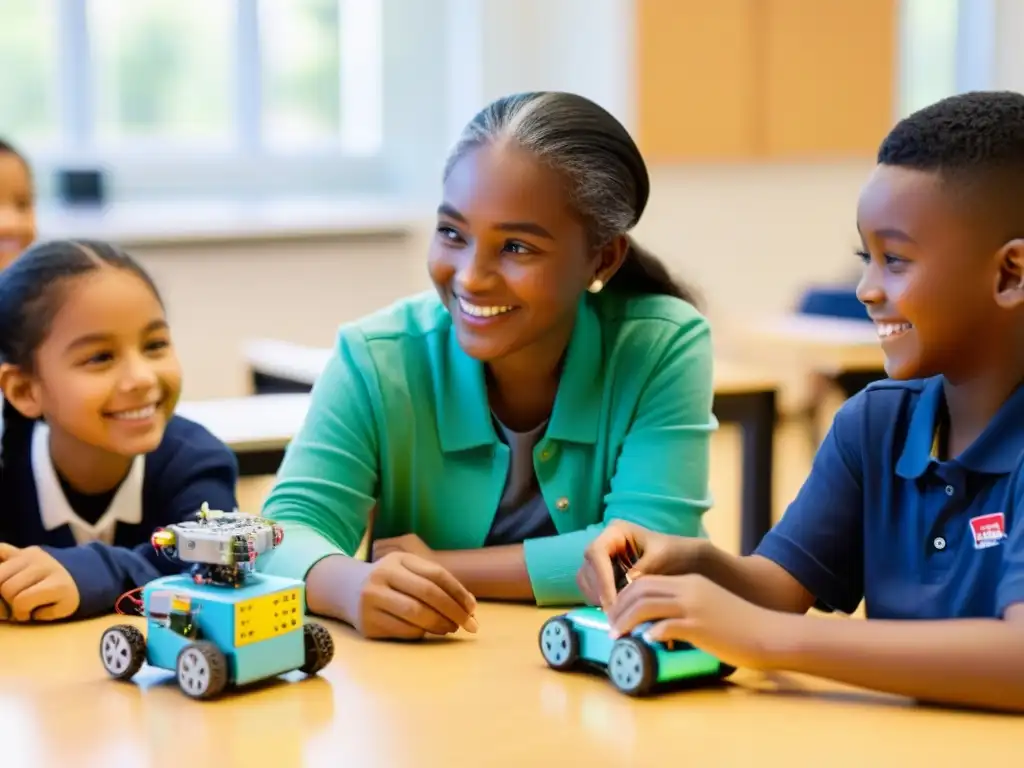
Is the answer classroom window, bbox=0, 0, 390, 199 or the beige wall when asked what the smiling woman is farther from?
classroom window, bbox=0, 0, 390, 199

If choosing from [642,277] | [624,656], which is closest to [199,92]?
[642,277]

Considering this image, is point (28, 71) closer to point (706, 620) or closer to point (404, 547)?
point (404, 547)

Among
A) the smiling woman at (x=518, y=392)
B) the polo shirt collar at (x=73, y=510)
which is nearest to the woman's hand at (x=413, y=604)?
the smiling woman at (x=518, y=392)

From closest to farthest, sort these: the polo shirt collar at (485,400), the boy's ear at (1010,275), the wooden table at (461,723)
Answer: the wooden table at (461,723) → the boy's ear at (1010,275) → the polo shirt collar at (485,400)

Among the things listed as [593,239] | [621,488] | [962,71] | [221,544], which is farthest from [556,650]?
[962,71]

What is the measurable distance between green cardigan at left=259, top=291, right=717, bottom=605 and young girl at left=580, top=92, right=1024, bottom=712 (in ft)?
0.83

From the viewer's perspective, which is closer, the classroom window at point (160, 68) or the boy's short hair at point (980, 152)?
the boy's short hair at point (980, 152)

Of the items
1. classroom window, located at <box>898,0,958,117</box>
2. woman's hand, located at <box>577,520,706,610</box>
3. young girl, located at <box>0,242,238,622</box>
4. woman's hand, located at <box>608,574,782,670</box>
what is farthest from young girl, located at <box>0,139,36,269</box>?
classroom window, located at <box>898,0,958,117</box>

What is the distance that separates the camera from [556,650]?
139cm

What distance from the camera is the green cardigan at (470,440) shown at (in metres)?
1.82

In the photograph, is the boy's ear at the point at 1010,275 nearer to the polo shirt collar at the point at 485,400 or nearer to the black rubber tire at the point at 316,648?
the polo shirt collar at the point at 485,400

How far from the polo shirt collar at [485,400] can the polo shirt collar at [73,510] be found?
0.36 metres

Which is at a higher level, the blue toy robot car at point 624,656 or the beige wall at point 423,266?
the blue toy robot car at point 624,656

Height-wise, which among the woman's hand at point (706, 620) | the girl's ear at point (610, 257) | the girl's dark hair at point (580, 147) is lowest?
the woman's hand at point (706, 620)
